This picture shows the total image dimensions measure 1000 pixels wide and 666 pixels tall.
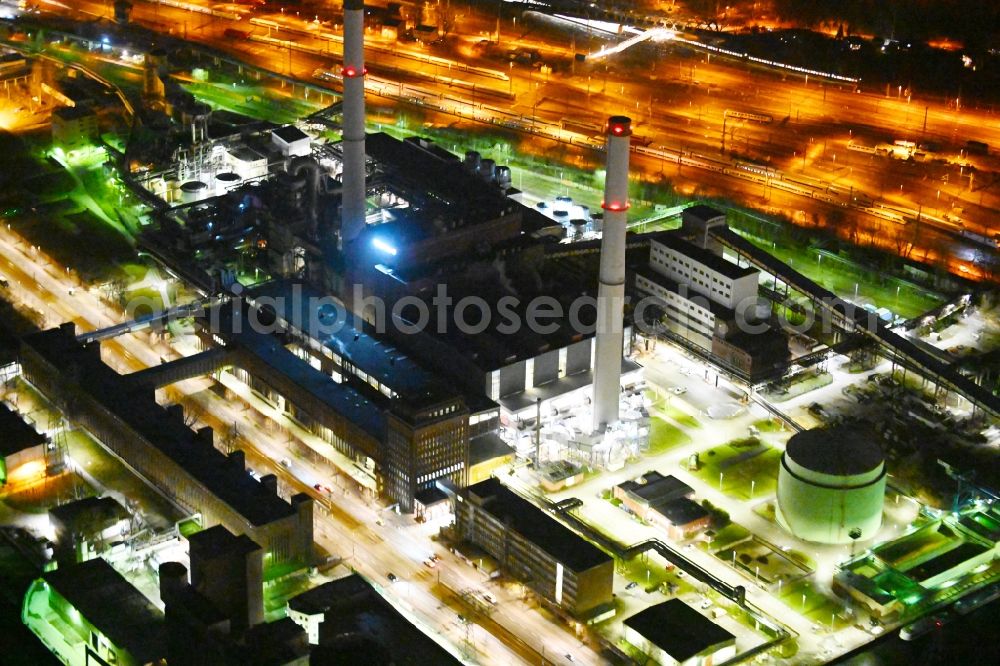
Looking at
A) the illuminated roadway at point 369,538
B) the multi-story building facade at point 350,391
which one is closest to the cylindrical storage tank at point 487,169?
the multi-story building facade at point 350,391

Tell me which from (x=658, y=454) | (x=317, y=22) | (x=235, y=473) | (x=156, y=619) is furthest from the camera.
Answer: (x=317, y=22)

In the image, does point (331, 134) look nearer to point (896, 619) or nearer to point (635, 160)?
point (635, 160)

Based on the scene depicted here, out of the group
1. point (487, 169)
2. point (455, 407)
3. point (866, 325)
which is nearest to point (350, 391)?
point (455, 407)

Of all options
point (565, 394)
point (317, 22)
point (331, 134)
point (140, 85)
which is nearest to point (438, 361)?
point (565, 394)

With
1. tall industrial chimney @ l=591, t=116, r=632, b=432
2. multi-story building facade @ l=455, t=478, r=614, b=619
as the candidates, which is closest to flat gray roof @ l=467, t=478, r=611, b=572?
multi-story building facade @ l=455, t=478, r=614, b=619

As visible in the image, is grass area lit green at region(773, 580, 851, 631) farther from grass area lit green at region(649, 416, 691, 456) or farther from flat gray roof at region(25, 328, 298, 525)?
flat gray roof at region(25, 328, 298, 525)

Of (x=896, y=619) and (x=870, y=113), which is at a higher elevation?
(x=870, y=113)

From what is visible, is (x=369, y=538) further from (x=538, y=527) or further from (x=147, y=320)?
(x=147, y=320)
